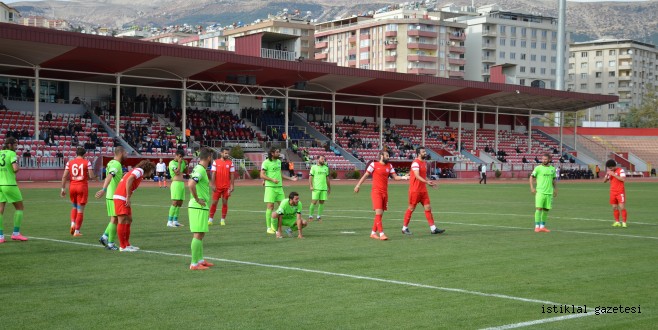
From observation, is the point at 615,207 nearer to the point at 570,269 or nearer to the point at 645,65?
the point at 570,269

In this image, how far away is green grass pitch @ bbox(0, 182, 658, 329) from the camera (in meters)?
8.77

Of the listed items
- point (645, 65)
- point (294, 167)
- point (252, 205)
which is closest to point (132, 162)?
point (294, 167)

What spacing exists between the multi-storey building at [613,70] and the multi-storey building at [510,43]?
26.6 m

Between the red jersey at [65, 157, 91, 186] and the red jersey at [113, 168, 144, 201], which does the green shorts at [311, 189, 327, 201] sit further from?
the red jersey at [113, 168, 144, 201]

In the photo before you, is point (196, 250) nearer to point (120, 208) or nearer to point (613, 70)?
point (120, 208)

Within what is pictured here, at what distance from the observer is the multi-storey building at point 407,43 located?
13300 centimetres

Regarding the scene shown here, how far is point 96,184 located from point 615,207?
101 feet

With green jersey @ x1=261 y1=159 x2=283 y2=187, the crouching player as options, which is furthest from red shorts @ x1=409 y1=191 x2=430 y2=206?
green jersey @ x1=261 y1=159 x2=283 y2=187

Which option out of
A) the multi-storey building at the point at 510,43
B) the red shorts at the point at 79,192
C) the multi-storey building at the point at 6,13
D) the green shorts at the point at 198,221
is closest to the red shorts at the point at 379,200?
the green shorts at the point at 198,221

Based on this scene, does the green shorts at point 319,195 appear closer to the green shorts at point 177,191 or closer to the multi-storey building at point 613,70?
the green shorts at point 177,191

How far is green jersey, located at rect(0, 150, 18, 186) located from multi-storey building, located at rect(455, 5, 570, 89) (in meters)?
129

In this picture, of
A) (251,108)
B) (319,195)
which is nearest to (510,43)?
(251,108)

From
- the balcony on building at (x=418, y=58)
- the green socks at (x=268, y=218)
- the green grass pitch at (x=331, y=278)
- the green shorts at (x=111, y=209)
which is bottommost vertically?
the green grass pitch at (x=331, y=278)

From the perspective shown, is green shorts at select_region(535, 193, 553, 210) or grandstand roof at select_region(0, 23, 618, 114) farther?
grandstand roof at select_region(0, 23, 618, 114)
